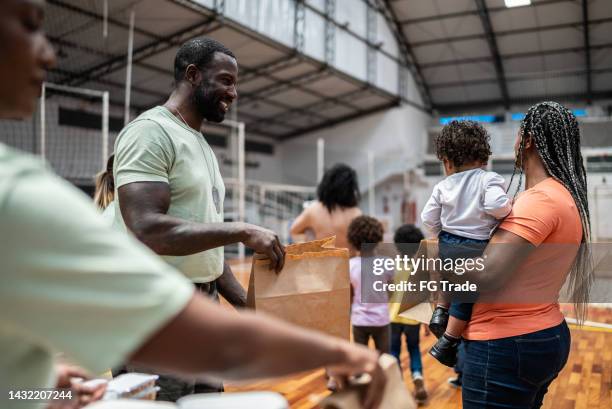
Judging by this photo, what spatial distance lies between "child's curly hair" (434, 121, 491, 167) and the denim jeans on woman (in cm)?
63

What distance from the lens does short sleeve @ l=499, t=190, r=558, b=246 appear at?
135 centimetres

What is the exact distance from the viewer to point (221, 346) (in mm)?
584

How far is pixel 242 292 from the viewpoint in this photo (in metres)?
1.62

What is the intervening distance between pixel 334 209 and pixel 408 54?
15.8 m

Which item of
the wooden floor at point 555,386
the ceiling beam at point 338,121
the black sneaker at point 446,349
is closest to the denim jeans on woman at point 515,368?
the black sneaker at point 446,349

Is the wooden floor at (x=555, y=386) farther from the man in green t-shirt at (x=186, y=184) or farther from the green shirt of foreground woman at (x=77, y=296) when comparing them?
the green shirt of foreground woman at (x=77, y=296)

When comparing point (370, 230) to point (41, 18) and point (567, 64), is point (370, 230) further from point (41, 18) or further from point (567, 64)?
point (567, 64)

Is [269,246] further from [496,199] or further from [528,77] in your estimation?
[528,77]

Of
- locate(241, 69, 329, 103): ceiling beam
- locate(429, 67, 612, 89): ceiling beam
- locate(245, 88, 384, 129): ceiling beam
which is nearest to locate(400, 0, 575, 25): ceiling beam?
locate(245, 88, 384, 129): ceiling beam

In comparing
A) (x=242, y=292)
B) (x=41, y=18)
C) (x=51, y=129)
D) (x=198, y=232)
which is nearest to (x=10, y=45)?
(x=41, y=18)

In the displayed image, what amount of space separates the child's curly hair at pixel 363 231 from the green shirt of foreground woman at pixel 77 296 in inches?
105

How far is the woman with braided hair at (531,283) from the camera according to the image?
136 cm

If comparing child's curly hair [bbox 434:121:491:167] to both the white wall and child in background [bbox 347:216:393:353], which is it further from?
the white wall

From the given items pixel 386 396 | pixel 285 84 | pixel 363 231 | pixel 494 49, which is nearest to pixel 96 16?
pixel 285 84
